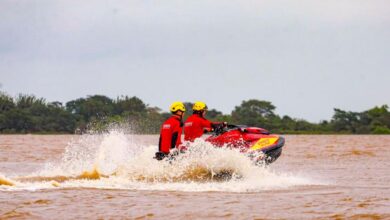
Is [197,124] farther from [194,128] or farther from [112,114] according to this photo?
[112,114]

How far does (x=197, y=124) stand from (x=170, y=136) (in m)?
0.68

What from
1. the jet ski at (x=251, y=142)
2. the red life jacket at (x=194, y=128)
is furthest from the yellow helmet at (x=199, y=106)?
the jet ski at (x=251, y=142)

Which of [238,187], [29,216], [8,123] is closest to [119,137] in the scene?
[238,187]

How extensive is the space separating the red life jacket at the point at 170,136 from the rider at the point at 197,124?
0.98ft

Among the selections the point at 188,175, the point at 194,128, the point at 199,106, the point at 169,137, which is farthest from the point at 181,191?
the point at 199,106

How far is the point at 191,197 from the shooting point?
41.9 ft

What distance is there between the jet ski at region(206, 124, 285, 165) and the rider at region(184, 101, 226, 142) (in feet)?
0.59

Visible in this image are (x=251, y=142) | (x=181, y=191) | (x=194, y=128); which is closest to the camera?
(x=181, y=191)

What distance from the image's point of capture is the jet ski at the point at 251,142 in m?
15.3

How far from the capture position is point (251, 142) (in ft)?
50.5

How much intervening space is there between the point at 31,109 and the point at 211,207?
70270 millimetres

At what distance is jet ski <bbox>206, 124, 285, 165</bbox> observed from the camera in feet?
50.1

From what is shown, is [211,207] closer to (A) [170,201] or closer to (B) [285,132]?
(A) [170,201]

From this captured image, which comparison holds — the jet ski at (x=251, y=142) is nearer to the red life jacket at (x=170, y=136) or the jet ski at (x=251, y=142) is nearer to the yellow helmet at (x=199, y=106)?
the yellow helmet at (x=199, y=106)
